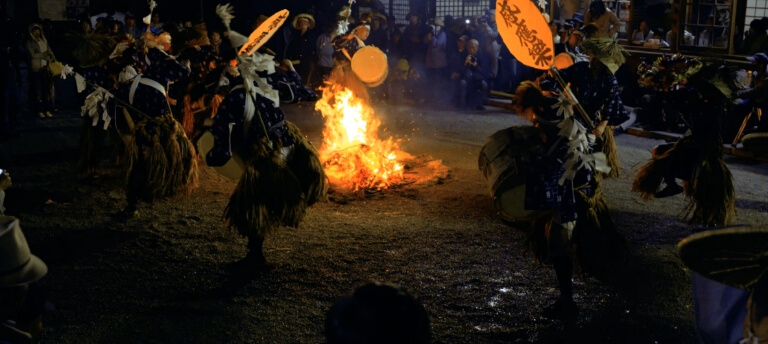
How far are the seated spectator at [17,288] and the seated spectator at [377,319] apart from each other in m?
1.62

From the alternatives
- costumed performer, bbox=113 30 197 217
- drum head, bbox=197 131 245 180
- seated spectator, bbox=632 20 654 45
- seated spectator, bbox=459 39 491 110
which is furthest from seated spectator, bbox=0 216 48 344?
seated spectator, bbox=632 20 654 45

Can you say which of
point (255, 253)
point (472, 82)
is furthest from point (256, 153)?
point (472, 82)

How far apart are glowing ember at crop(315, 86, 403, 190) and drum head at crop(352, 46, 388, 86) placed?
360 millimetres

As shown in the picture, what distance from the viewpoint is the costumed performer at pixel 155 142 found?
7.67m

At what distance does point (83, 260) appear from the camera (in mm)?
6613

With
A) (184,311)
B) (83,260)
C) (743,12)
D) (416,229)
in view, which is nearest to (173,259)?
(83,260)

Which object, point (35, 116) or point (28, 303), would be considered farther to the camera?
point (35, 116)

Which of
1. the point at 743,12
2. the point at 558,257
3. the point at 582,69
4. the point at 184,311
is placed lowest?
the point at 184,311

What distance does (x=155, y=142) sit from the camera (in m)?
7.63

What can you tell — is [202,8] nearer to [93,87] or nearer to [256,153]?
[93,87]

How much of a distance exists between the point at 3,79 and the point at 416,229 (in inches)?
308

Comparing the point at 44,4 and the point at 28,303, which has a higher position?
the point at 44,4

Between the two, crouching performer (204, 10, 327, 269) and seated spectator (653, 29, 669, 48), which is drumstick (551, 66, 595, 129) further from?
seated spectator (653, 29, 669, 48)

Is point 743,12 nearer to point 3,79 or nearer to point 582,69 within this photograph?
point 582,69
